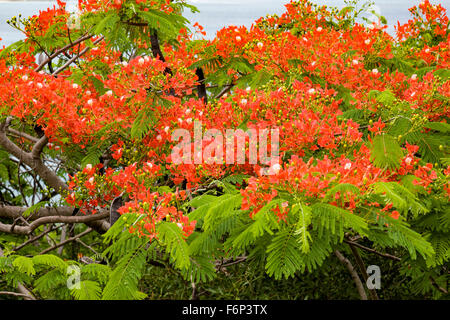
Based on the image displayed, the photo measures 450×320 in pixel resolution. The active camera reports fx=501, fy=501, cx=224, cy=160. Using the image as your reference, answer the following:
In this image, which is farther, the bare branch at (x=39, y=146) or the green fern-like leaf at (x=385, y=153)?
the bare branch at (x=39, y=146)

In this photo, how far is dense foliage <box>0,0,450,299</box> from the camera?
2973 millimetres

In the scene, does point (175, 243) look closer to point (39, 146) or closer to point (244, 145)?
point (244, 145)

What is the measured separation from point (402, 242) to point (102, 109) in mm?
3099

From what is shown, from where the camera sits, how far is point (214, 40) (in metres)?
5.74

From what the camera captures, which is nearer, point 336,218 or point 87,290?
point 336,218

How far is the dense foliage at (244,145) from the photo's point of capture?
2.97 m

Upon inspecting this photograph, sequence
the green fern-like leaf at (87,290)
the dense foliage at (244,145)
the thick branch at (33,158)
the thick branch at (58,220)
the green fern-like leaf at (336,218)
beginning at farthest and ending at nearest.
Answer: the thick branch at (33,158) → the thick branch at (58,220) → the green fern-like leaf at (87,290) → the dense foliage at (244,145) → the green fern-like leaf at (336,218)

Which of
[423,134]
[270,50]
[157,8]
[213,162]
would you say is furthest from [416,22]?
[213,162]

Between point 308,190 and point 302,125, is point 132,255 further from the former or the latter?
Answer: point 302,125

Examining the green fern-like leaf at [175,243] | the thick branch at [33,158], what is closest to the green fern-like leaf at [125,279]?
the green fern-like leaf at [175,243]

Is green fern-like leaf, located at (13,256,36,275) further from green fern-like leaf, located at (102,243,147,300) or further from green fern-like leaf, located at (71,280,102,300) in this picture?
green fern-like leaf, located at (102,243,147,300)

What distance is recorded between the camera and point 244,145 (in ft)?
13.5

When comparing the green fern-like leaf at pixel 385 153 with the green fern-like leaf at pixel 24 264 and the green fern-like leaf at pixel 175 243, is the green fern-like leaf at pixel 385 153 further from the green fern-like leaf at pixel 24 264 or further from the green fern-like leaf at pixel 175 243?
the green fern-like leaf at pixel 24 264

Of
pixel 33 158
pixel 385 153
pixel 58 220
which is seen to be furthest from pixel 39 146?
pixel 385 153
